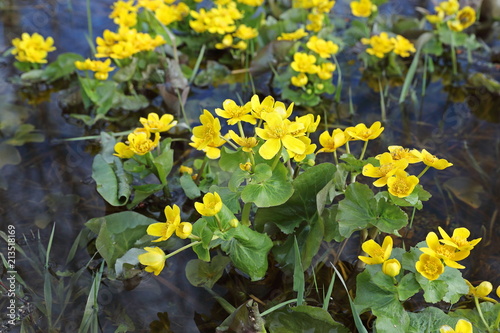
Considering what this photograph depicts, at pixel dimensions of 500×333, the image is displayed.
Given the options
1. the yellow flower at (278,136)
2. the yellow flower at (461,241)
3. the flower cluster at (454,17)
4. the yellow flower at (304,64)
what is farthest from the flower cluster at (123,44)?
the yellow flower at (461,241)

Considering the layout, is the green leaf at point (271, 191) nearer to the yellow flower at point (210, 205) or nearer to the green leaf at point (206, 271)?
the yellow flower at point (210, 205)

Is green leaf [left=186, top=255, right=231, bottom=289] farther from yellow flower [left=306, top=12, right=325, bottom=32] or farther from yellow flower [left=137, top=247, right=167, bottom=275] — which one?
yellow flower [left=306, top=12, right=325, bottom=32]

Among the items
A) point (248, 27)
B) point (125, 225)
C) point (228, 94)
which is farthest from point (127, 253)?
point (248, 27)

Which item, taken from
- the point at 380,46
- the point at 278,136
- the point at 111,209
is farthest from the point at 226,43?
the point at 278,136

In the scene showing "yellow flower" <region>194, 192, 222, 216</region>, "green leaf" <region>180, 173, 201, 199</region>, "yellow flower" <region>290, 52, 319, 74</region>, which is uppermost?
"yellow flower" <region>194, 192, 222, 216</region>

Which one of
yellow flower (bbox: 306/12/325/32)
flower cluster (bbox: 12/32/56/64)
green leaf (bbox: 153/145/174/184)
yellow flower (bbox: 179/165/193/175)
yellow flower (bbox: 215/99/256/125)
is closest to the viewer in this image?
yellow flower (bbox: 215/99/256/125)

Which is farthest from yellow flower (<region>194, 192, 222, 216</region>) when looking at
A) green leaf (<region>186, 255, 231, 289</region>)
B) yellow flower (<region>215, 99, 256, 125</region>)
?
green leaf (<region>186, 255, 231, 289</region>)
